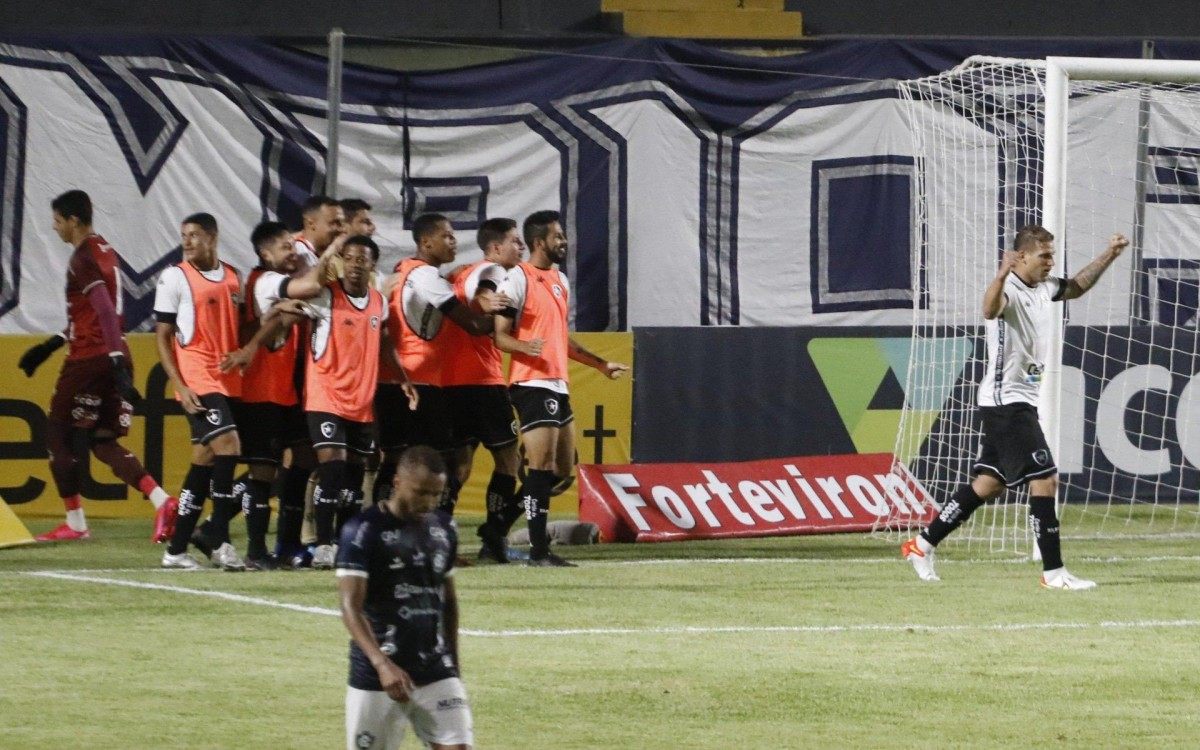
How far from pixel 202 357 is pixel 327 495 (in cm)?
104

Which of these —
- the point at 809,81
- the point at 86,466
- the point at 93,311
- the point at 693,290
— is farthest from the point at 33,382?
the point at 809,81

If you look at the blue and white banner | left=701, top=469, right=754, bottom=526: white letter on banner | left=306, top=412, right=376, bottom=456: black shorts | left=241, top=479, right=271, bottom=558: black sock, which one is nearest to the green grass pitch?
left=241, top=479, right=271, bottom=558: black sock

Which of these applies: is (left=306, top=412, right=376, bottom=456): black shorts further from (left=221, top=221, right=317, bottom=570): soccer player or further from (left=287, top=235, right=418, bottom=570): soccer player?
(left=221, top=221, right=317, bottom=570): soccer player

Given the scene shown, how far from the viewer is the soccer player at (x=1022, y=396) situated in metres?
11.0

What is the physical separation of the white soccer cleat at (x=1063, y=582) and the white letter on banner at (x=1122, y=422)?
17.0 ft

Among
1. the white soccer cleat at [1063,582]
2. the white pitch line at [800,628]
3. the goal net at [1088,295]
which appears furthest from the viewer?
the goal net at [1088,295]

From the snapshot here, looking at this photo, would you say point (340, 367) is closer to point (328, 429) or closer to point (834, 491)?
point (328, 429)

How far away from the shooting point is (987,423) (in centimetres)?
1124

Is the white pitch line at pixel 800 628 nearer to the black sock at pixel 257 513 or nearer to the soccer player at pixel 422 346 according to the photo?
the black sock at pixel 257 513

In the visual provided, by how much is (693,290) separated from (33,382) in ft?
18.6

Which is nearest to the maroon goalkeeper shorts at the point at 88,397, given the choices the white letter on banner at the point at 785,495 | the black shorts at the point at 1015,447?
the white letter on banner at the point at 785,495

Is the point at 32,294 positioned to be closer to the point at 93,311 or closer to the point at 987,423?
the point at 93,311

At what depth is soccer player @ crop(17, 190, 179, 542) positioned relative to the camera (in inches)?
503

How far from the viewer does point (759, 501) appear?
14.1m
